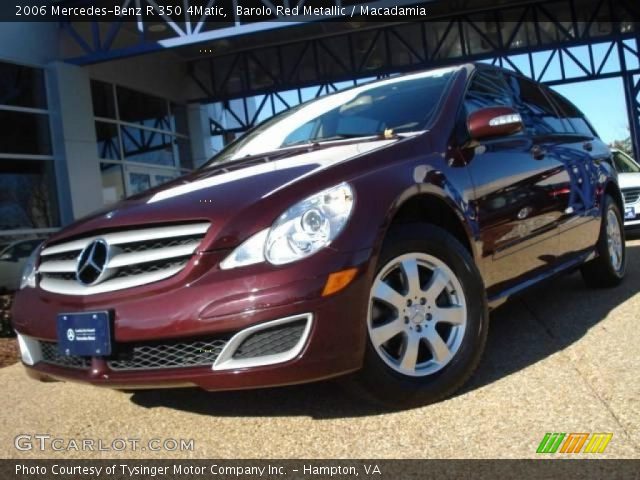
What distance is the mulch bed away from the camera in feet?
15.5

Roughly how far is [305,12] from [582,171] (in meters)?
7.91

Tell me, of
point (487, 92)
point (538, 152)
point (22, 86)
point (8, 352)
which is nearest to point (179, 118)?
point (22, 86)

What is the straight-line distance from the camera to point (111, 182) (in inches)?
491

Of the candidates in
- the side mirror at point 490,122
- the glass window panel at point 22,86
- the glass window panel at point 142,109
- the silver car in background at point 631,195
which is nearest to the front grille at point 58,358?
the side mirror at point 490,122

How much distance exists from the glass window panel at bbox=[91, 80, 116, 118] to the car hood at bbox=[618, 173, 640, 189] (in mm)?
9343

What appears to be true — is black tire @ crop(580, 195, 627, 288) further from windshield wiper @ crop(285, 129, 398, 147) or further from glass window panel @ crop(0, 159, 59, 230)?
glass window panel @ crop(0, 159, 59, 230)

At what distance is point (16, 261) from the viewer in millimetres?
10125

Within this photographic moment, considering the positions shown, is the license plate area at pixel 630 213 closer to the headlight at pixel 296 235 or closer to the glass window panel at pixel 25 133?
the headlight at pixel 296 235

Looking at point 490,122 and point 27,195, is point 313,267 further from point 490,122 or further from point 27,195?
point 27,195

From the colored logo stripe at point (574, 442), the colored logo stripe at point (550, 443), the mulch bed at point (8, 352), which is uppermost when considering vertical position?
the colored logo stripe at point (574, 442)

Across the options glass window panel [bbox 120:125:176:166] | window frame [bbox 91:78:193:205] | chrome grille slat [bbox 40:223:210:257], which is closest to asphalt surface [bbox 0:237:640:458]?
chrome grille slat [bbox 40:223:210:257]

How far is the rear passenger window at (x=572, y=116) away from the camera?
15.6 feet

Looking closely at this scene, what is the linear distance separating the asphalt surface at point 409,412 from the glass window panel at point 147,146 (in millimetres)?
10284

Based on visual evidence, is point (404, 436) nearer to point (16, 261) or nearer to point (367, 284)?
point (367, 284)
